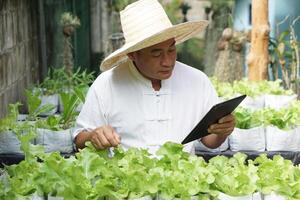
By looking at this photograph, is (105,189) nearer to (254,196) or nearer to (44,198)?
(44,198)

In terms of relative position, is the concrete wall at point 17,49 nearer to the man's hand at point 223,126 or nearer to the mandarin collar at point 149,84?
the mandarin collar at point 149,84

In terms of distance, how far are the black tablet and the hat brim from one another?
416 millimetres

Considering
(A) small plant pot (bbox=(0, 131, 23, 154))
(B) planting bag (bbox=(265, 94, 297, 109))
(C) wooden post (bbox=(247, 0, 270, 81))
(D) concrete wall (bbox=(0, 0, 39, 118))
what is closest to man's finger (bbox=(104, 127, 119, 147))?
(A) small plant pot (bbox=(0, 131, 23, 154))

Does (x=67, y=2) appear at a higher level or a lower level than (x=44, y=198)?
higher

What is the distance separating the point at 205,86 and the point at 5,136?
1790 millimetres

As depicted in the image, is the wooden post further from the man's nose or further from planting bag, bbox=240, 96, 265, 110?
the man's nose

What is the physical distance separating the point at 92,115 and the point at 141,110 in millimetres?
212

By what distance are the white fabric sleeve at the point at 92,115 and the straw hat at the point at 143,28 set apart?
0.18m

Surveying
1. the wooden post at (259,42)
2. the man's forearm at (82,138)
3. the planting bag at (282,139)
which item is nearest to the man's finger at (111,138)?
the man's forearm at (82,138)

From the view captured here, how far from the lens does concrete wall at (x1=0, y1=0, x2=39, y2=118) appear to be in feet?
16.6

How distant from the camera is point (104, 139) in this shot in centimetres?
248

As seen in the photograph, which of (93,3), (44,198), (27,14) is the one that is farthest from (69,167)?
(93,3)

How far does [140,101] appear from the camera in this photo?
9.49 feet

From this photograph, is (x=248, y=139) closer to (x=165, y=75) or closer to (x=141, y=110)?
(x=141, y=110)
